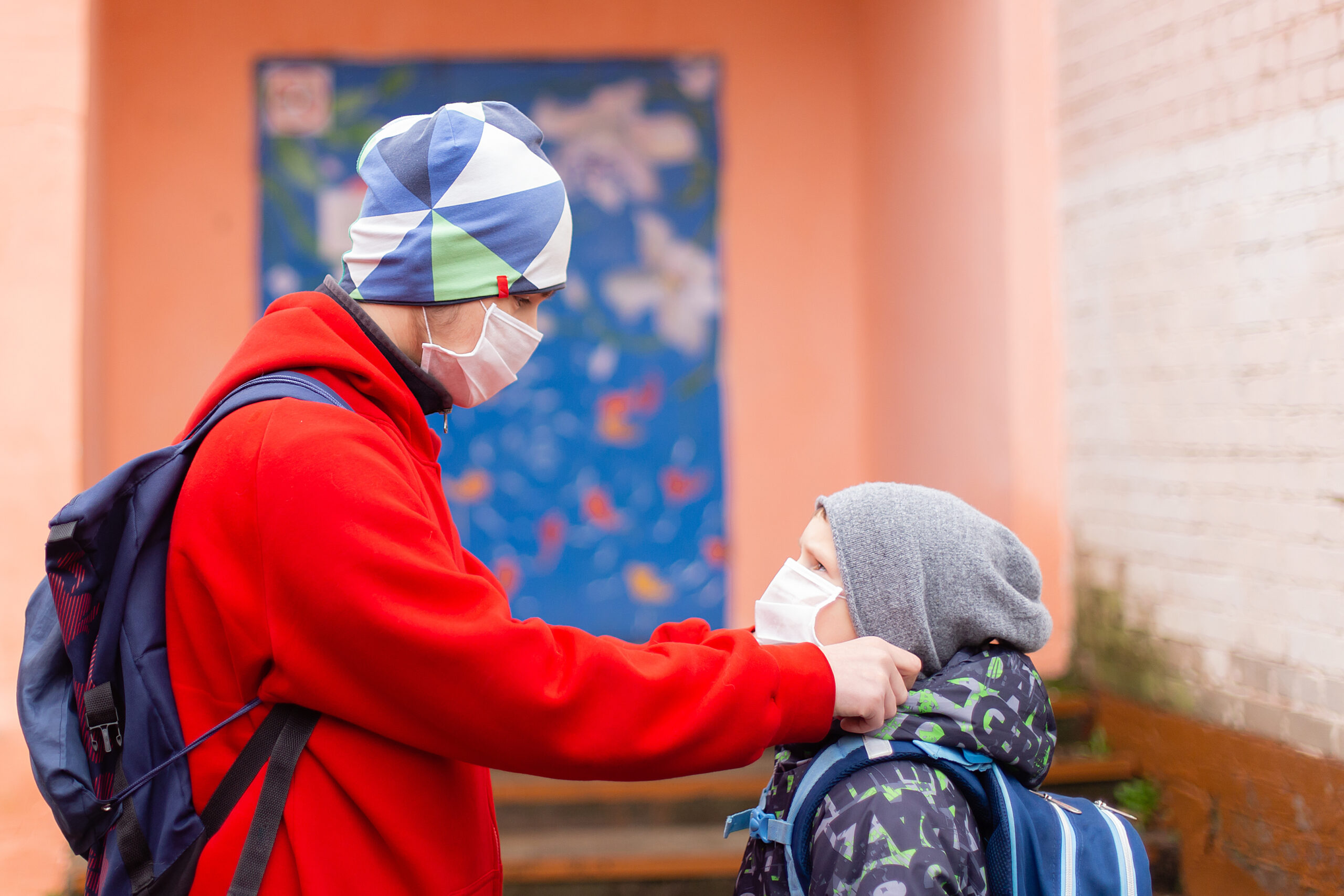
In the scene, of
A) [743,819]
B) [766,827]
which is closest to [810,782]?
[766,827]

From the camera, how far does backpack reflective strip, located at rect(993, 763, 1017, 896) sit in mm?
1354

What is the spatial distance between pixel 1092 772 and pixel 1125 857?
236 cm

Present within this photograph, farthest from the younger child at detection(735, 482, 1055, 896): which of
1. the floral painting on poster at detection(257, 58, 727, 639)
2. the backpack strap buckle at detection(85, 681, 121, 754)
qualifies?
the floral painting on poster at detection(257, 58, 727, 639)

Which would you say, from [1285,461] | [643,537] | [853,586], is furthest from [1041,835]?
[643,537]

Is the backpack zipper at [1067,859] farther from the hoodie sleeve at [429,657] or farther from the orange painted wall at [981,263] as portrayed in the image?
the orange painted wall at [981,263]

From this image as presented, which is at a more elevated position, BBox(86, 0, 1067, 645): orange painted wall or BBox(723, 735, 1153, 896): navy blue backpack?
BBox(86, 0, 1067, 645): orange painted wall

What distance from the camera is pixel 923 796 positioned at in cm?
133

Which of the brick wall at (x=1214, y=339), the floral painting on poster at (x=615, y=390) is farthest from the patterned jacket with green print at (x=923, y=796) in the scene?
the floral painting on poster at (x=615, y=390)

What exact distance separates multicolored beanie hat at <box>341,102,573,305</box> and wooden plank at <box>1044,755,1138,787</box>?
9.25 feet

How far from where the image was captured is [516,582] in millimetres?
4797

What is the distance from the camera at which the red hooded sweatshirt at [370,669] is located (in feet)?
3.92

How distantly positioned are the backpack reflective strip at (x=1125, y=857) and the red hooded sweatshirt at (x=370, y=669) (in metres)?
0.42

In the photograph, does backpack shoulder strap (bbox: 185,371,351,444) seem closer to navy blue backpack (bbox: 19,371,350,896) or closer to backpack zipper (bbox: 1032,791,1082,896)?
navy blue backpack (bbox: 19,371,350,896)

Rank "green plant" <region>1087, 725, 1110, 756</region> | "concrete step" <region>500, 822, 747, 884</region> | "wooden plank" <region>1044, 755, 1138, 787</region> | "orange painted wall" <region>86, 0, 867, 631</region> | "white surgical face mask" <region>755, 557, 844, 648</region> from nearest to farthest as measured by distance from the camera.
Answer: "white surgical face mask" <region>755, 557, 844, 648</region> → "concrete step" <region>500, 822, 747, 884</region> → "wooden plank" <region>1044, 755, 1138, 787</region> → "green plant" <region>1087, 725, 1110, 756</region> → "orange painted wall" <region>86, 0, 867, 631</region>
